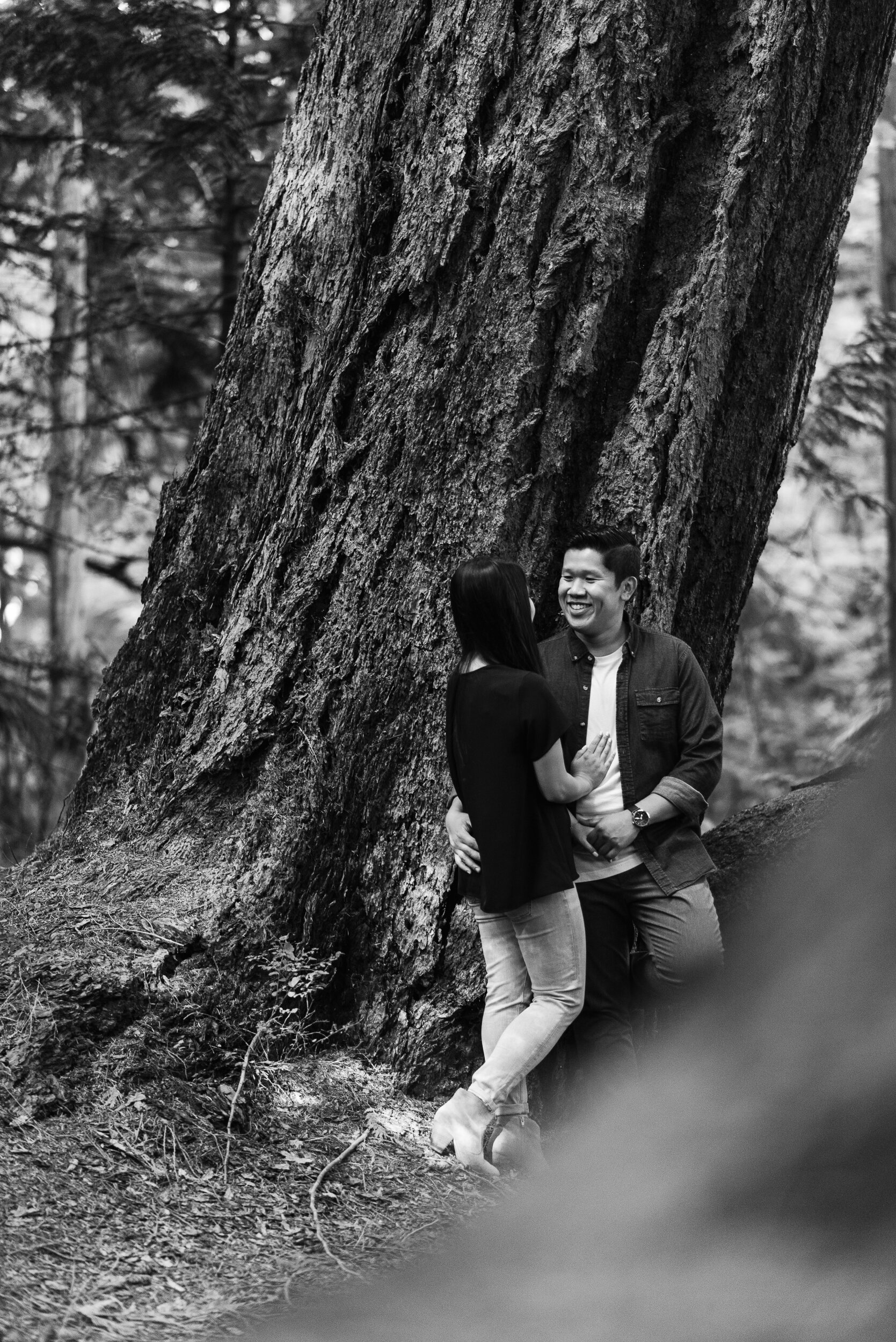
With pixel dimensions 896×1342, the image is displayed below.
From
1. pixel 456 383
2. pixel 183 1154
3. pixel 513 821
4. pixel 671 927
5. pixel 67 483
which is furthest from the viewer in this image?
pixel 67 483

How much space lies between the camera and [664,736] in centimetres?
449

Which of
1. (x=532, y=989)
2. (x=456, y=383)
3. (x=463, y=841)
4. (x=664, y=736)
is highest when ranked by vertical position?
(x=456, y=383)

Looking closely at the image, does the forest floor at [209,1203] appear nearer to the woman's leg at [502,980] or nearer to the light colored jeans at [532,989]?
the light colored jeans at [532,989]

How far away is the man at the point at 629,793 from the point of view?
4.38 metres

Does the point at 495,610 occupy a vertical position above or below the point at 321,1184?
above

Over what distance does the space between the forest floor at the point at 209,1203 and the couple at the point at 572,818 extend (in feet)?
0.89

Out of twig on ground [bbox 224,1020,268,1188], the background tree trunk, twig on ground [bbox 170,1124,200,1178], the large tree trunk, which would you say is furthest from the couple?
the background tree trunk

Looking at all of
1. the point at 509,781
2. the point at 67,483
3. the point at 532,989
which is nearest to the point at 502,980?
the point at 532,989

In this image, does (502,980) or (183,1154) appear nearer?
(183,1154)

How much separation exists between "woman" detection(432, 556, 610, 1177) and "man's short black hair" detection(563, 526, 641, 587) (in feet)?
1.41

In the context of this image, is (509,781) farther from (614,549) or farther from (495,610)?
(614,549)

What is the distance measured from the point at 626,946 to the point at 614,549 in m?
1.48

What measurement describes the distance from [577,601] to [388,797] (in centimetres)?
107

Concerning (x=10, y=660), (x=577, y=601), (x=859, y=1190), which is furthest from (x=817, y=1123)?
(x=10, y=660)
